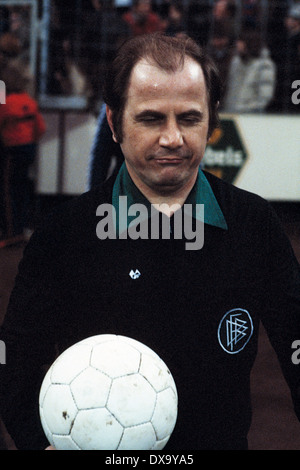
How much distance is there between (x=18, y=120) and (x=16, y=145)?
0.28 meters

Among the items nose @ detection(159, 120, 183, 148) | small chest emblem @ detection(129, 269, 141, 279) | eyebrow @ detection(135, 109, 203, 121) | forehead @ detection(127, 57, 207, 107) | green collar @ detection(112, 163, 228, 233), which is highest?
forehead @ detection(127, 57, 207, 107)

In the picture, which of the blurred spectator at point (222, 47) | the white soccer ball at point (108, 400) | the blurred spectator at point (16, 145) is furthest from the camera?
the blurred spectator at point (222, 47)

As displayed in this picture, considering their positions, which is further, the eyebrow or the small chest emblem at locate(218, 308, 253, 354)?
the small chest emblem at locate(218, 308, 253, 354)

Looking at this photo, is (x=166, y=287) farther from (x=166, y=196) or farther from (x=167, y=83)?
(x=167, y=83)

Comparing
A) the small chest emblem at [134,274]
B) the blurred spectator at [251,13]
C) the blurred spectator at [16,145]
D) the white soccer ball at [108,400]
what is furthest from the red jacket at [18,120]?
the white soccer ball at [108,400]

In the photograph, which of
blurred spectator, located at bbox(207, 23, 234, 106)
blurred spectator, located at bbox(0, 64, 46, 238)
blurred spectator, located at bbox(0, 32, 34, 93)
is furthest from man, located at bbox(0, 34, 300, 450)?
blurred spectator, located at bbox(207, 23, 234, 106)

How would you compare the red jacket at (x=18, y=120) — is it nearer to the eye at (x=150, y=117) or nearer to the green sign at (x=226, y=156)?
the green sign at (x=226, y=156)

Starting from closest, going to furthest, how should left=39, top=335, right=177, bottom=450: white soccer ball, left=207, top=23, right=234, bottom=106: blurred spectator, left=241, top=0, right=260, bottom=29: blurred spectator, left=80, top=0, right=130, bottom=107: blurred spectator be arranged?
left=39, top=335, right=177, bottom=450: white soccer ball → left=207, top=23, right=234, bottom=106: blurred spectator → left=241, top=0, right=260, bottom=29: blurred spectator → left=80, top=0, right=130, bottom=107: blurred spectator

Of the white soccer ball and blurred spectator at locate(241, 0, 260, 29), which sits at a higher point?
blurred spectator at locate(241, 0, 260, 29)

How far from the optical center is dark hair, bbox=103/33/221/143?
184 cm

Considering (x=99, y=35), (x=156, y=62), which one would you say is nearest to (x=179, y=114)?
(x=156, y=62)

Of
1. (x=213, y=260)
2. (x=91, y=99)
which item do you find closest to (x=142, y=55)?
(x=213, y=260)

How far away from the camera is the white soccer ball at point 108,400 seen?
1581 mm

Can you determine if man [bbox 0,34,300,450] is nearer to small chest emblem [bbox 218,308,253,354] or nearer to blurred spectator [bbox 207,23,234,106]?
small chest emblem [bbox 218,308,253,354]
